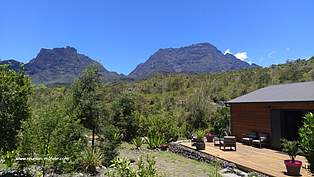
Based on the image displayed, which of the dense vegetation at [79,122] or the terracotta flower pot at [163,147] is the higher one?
the dense vegetation at [79,122]

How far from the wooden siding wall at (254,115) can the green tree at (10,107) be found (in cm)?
1100

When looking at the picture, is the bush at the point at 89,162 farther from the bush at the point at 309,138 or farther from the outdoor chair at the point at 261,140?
the outdoor chair at the point at 261,140

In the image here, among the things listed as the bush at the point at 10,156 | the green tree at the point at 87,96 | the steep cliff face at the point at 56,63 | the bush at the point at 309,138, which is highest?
the steep cliff face at the point at 56,63

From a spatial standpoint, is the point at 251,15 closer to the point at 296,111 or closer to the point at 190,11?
the point at 190,11

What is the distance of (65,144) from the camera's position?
9625 mm

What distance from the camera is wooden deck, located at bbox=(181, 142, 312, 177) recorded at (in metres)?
10.8

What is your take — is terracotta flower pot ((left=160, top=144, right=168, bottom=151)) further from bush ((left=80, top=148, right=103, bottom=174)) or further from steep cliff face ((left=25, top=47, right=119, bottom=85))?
steep cliff face ((left=25, top=47, right=119, bottom=85))

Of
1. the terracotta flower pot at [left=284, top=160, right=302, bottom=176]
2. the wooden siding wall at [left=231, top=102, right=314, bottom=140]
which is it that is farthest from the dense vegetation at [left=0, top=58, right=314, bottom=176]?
the terracotta flower pot at [left=284, top=160, right=302, bottom=176]

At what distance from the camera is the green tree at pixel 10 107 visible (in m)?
10.3

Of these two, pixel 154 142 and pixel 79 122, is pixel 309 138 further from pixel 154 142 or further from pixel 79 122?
pixel 154 142

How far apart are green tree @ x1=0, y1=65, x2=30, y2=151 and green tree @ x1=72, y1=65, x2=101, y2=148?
4.59m

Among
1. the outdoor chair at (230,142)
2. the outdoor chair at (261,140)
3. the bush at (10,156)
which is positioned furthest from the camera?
the outdoor chair at (261,140)

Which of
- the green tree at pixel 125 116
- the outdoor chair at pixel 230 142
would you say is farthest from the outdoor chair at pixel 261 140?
the green tree at pixel 125 116

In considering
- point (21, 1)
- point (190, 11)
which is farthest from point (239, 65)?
point (21, 1)
